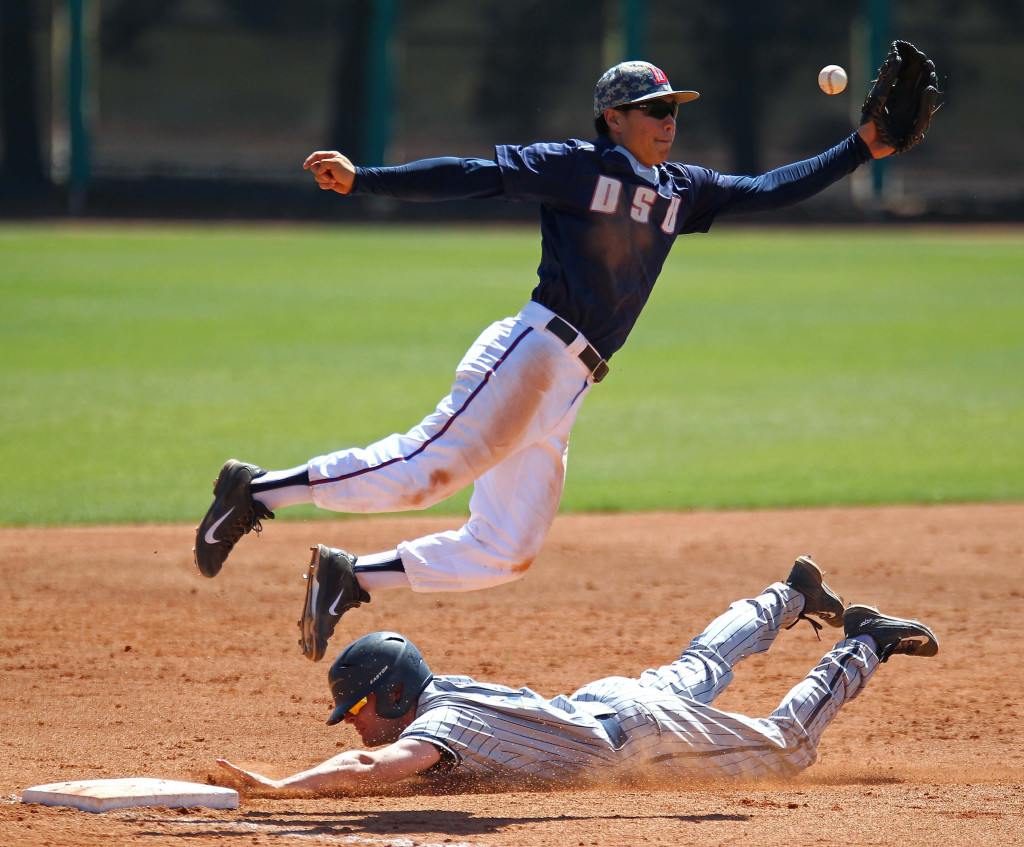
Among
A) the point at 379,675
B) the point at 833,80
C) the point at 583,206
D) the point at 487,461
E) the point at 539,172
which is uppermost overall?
the point at 833,80

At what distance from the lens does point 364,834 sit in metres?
3.46

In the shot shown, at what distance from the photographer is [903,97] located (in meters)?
4.76

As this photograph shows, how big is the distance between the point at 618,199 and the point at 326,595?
1566 millimetres

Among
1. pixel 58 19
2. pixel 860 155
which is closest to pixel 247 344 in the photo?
pixel 860 155

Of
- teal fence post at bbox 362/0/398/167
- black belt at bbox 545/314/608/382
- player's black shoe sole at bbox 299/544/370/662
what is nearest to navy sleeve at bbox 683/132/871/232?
black belt at bbox 545/314/608/382

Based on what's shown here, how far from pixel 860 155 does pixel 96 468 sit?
19.9 feet

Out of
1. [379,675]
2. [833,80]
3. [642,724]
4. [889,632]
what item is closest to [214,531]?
[379,675]

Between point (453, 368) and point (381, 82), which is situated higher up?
point (381, 82)

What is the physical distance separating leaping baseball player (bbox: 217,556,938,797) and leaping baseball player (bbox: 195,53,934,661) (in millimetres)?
353

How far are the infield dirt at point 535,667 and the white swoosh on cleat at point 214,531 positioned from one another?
2.21 ft

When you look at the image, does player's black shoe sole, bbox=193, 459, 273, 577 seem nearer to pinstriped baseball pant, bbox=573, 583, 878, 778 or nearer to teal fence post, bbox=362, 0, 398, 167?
pinstriped baseball pant, bbox=573, 583, 878, 778

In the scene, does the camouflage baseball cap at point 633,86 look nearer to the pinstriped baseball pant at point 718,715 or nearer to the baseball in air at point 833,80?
the baseball in air at point 833,80

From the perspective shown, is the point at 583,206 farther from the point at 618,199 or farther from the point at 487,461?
the point at 487,461

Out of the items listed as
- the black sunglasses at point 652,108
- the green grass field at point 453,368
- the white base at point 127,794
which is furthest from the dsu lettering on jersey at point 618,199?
the green grass field at point 453,368
